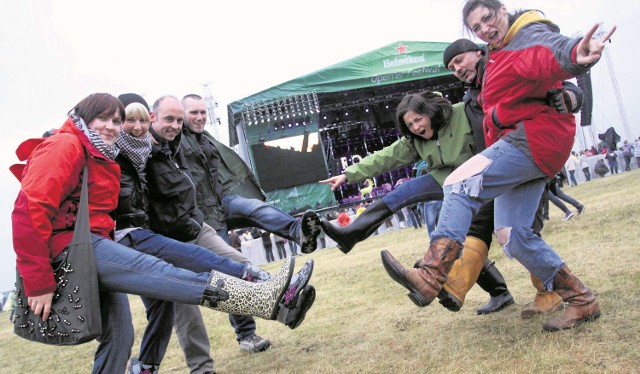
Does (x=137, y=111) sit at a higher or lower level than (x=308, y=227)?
higher

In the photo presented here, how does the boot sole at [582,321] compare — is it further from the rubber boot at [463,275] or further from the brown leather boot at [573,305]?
the rubber boot at [463,275]

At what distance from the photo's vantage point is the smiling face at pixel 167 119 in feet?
9.90

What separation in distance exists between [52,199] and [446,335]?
214 cm

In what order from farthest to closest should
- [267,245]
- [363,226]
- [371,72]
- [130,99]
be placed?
[371,72], [267,245], [363,226], [130,99]

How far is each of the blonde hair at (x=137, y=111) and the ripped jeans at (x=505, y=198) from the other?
166 centimetres

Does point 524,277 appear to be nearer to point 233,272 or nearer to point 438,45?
point 233,272

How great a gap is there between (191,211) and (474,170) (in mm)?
1699

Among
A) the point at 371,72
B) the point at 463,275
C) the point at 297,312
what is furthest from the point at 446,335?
the point at 371,72

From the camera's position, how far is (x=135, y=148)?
8.80 feet

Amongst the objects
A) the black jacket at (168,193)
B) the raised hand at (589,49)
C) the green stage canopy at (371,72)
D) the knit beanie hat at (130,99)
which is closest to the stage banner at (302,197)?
the green stage canopy at (371,72)

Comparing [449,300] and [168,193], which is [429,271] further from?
[168,193]

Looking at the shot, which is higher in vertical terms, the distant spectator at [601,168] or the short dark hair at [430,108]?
the short dark hair at [430,108]

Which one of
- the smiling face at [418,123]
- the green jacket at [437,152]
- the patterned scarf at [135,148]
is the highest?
the patterned scarf at [135,148]

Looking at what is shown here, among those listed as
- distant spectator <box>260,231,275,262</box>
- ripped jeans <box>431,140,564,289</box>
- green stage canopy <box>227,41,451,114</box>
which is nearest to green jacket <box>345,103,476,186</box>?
ripped jeans <box>431,140,564,289</box>
